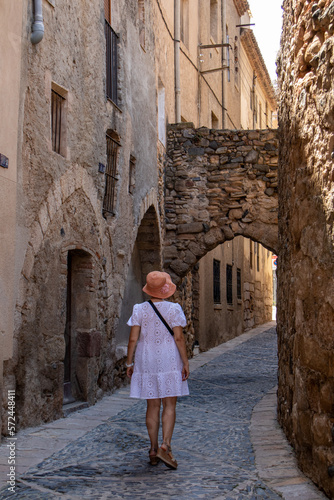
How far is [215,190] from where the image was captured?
11141 millimetres

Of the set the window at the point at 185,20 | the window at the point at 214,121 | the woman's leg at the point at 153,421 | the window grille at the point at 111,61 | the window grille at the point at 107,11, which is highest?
the window at the point at 185,20

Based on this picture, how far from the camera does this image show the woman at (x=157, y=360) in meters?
4.27

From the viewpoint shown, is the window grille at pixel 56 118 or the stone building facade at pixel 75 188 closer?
the stone building facade at pixel 75 188

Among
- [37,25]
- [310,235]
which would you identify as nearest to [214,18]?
[37,25]

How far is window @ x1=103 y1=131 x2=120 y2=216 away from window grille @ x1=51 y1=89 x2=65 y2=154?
5.00 ft

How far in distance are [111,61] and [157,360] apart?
5009 mm

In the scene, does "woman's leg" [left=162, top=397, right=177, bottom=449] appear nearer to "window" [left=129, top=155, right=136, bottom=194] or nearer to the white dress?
the white dress

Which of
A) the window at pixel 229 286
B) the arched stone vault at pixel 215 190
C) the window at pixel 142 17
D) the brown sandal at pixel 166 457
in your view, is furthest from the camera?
the window at pixel 229 286

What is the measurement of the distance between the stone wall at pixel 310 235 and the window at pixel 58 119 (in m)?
2.42

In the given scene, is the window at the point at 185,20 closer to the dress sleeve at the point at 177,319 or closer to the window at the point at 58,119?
the window at the point at 58,119

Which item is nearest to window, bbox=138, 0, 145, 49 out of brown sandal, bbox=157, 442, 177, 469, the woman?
the woman

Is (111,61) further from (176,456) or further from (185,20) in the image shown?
(185,20)

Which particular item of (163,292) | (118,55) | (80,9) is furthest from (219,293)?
(163,292)

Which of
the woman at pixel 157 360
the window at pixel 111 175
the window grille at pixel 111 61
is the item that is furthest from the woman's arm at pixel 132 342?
the window grille at pixel 111 61
